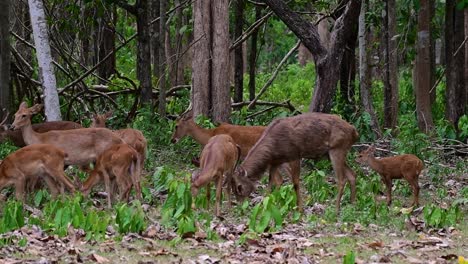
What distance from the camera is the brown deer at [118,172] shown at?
11789 millimetres

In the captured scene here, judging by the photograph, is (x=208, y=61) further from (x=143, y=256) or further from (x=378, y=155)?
(x=143, y=256)

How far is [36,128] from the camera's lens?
14594 millimetres

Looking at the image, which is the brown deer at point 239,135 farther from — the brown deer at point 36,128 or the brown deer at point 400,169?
the brown deer at point 36,128

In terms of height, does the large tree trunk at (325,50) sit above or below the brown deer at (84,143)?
above

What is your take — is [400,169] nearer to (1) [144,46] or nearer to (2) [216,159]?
(2) [216,159]

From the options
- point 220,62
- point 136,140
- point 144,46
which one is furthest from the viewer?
point 144,46

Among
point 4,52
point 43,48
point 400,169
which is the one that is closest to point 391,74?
point 400,169

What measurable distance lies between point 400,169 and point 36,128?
5.55 metres

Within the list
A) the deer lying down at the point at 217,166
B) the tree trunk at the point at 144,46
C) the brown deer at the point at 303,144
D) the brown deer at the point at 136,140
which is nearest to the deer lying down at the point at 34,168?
the brown deer at the point at 136,140

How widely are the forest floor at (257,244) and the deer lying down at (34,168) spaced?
75.0 inches

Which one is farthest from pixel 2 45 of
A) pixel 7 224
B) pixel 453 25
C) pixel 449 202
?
pixel 453 25

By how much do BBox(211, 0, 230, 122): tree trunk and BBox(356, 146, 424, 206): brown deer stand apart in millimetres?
4471

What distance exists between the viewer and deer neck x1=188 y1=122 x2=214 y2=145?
48.5 feet

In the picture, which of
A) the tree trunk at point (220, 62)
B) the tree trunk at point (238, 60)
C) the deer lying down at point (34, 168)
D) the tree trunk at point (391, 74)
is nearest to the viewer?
the deer lying down at point (34, 168)
